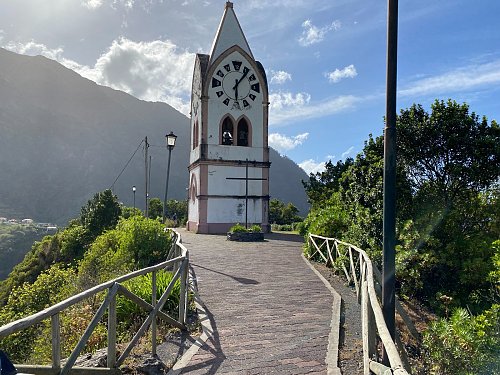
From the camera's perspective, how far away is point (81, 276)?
41.2ft

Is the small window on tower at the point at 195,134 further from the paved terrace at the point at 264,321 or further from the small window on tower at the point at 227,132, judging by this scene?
the paved terrace at the point at 264,321

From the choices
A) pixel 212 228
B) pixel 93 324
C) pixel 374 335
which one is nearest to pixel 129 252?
pixel 93 324

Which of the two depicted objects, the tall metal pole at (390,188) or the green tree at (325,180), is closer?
the tall metal pole at (390,188)

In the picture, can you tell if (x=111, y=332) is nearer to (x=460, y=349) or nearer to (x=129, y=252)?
(x=460, y=349)

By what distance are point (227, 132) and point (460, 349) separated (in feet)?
79.8

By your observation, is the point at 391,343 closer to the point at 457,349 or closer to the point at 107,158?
the point at 457,349

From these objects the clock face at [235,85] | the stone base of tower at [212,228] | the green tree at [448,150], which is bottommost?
the stone base of tower at [212,228]

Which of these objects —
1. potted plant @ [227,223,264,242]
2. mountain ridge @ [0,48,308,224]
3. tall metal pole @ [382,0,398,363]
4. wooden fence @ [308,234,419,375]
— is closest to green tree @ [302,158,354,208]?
potted plant @ [227,223,264,242]

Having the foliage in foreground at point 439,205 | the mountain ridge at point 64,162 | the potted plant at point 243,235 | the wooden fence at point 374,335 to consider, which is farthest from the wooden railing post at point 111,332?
the mountain ridge at point 64,162

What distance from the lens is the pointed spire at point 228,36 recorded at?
2899cm

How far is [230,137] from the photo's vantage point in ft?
94.9

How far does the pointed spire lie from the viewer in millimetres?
28994

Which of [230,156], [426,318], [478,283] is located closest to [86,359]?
[426,318]

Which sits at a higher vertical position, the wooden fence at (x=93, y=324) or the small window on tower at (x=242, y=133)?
the small window on tower at (x=242, y=133)
